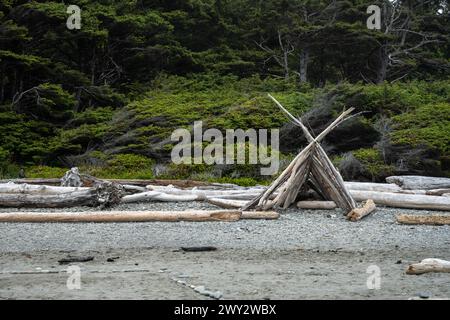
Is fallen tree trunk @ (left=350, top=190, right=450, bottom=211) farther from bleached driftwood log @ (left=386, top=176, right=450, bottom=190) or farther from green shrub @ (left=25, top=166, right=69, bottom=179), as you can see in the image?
green shrub @ (left=25, top=166, right=69, bottom=179)

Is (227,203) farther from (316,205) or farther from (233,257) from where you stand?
(233,257)

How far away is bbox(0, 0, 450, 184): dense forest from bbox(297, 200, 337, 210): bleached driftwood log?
18.0 ft

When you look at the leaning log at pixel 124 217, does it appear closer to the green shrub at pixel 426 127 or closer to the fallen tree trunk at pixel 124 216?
the fallen tree trunk at pixel 124 216

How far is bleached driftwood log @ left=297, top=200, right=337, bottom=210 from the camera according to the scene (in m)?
13.9

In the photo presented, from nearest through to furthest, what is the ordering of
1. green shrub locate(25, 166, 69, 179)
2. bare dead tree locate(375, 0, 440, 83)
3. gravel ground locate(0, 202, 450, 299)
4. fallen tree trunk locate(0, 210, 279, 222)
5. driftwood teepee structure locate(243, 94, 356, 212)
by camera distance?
gravel ground locate(0, 202, 450, 299)
fallen tree trunk locate(0, 210, 279, 222)
driftwood teepee structure locate(243, 94, 356, 212)
green shrub locate(25, 166, 69, 179)
bare dead tree locate(375, 0, 440, 83)

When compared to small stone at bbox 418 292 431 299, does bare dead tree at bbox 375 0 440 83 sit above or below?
above

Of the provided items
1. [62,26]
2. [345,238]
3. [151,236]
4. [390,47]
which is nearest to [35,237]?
[151,236]

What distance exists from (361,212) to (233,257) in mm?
4143

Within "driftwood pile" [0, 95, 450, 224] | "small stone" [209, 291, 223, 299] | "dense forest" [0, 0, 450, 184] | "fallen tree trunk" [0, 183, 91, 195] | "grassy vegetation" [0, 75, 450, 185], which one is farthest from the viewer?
"dense forest" [0, 0, 450, 184]

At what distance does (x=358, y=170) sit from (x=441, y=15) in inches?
754

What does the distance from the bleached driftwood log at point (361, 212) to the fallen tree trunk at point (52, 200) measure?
4.86 m

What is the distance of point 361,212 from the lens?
42.4 feet

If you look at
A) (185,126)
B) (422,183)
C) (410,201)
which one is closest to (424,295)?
(410,201)

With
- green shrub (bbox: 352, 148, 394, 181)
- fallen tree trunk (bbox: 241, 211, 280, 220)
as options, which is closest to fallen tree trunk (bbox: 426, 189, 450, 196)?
green shrub (bbox: 352, 148, 394, 181)
